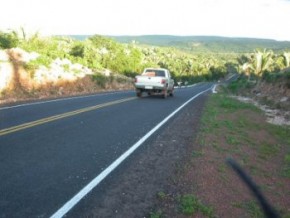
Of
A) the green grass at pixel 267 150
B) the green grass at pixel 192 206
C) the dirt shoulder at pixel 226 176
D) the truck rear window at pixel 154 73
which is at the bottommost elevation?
the truck rear window at pixel 154 73

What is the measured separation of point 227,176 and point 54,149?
12.6ft

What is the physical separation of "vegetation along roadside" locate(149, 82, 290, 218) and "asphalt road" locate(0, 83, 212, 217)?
159 cm

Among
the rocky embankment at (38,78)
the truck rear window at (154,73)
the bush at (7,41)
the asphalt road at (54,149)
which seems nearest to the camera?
the asphalt road at (54,149)

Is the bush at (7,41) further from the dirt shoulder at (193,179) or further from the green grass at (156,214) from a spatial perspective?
the green grass at (156,214)

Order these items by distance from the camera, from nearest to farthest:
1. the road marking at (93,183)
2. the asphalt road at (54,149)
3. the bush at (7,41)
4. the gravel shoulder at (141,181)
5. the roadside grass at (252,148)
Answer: the road marking at (93,183), the gravel shoulder at (141,181), the asphalt road at (54,149), the roadside grass at (252,148), the bush at (7,41)

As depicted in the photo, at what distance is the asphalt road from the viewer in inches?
239

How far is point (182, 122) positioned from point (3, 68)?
46.0ft

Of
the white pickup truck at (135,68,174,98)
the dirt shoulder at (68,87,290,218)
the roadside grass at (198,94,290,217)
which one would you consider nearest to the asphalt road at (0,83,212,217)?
the dirt shoulder at (68,87,290,218)

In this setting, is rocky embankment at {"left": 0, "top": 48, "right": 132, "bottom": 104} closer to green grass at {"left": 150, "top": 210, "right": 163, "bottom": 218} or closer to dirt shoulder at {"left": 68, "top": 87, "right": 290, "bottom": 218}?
dirt shoulder at {"left": 68, "top": 87, "right": 290, "bottom": 218}

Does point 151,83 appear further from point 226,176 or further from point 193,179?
point 193,179

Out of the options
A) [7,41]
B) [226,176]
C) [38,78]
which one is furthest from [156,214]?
[7,41]

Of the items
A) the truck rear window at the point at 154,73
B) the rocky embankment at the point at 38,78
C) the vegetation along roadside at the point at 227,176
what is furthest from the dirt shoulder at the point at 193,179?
the truck rear window at the point at 154,73

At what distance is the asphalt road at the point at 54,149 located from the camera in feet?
19.9

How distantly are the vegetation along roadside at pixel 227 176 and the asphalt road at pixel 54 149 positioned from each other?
159 cm
